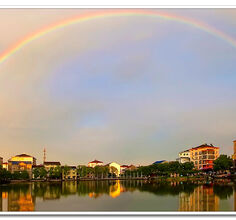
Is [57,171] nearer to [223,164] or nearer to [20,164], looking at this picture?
[20,164]

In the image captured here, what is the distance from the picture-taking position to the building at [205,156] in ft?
183

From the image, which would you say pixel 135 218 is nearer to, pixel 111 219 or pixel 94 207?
pixel 111 219

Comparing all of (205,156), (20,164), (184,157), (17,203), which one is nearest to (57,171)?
(20,164)

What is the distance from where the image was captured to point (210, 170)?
5103 cm

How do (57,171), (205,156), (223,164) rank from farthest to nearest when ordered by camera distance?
(205,156)
(57,171)
(223,164)

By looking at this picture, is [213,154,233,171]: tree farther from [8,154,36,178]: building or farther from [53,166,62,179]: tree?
[8,154,36,178]: building

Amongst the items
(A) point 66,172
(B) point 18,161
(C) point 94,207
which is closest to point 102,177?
(A) point 66,172

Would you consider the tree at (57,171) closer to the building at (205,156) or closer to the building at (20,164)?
the building at (20,164)

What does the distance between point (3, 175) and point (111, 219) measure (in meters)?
36.4

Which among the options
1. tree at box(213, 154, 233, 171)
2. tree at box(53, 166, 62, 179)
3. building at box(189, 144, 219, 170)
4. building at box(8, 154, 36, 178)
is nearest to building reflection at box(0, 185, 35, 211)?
tree at box(213, 154, 233, 171)

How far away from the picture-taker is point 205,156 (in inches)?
2234

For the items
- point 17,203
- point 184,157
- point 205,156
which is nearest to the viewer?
point 17,203

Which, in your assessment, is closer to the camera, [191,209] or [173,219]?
[173,219]

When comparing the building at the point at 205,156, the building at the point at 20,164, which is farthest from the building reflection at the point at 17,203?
the building at the point at 20,164
